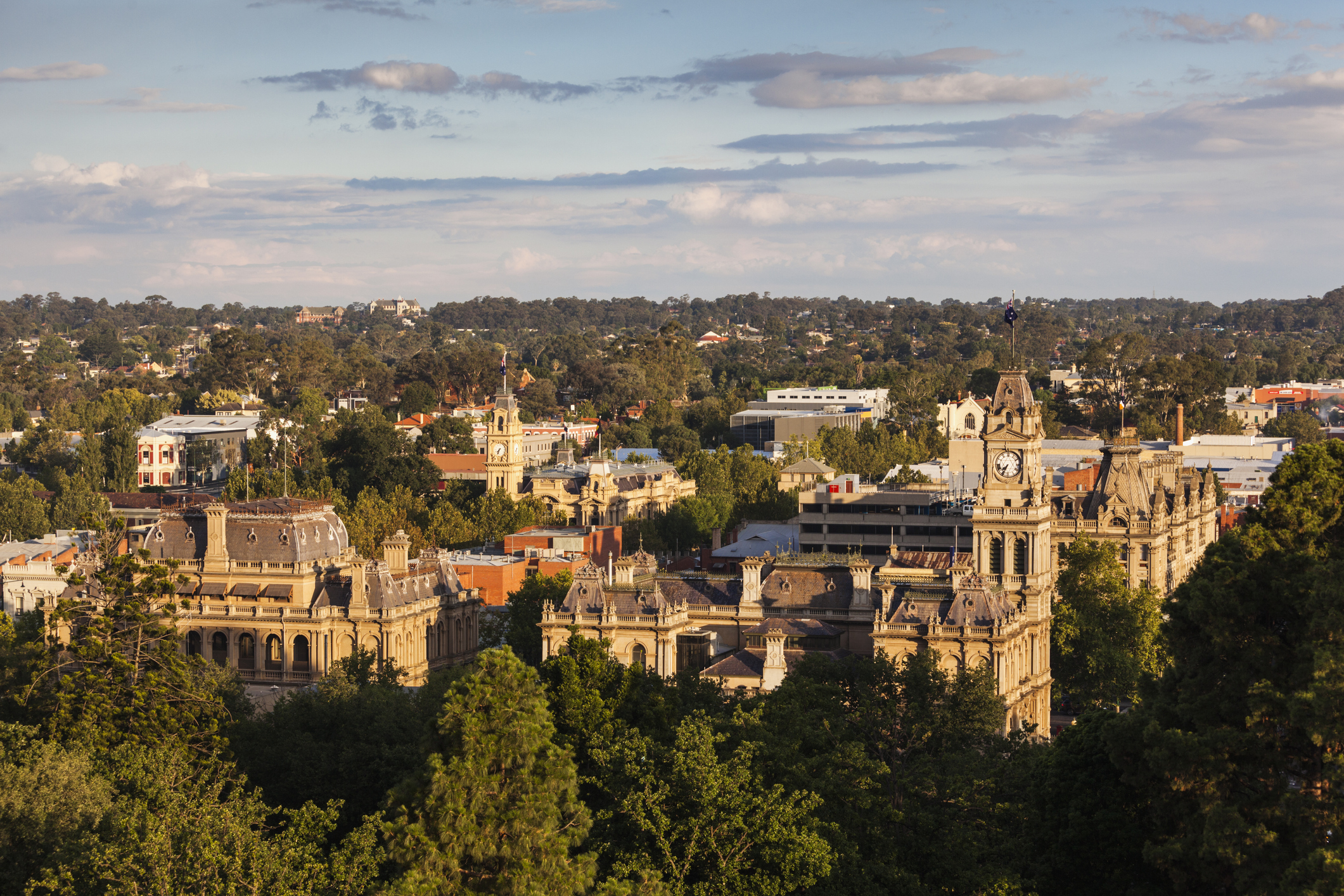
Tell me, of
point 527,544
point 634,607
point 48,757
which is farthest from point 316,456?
point 48,757

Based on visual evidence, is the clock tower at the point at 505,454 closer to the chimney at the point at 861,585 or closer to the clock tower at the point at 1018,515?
the clock tower at the point at 1018,515

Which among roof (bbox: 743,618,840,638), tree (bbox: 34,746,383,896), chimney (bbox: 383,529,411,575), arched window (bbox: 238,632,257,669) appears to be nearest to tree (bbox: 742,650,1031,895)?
roof (bbox: 743,618,840,638)

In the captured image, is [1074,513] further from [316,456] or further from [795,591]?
[316,456]

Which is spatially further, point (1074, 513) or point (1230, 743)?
point (1074, 513)

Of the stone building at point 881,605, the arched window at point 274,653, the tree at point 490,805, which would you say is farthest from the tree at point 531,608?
the tree at point 490,805

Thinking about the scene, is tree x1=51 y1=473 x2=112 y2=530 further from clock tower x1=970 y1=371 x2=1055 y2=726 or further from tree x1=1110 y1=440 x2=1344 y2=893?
tree x1=1110 y1=440 x2=1344 y2=893

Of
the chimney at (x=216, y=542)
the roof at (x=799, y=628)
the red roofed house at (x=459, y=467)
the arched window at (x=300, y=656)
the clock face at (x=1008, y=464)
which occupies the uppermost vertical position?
the clock face at (x=1008, y=464)
